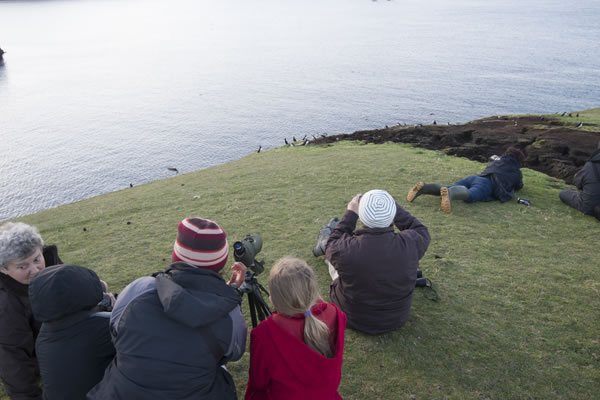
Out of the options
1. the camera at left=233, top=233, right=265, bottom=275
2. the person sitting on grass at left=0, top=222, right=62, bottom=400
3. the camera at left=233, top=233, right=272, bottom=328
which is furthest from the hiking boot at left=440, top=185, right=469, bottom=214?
the person sitting on grass at left=0, top=222, right=62, bottom=400

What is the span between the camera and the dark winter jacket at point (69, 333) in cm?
360

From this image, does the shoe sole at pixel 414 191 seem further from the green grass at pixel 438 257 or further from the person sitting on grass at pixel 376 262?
the person sitting on grass at pixel 376 262

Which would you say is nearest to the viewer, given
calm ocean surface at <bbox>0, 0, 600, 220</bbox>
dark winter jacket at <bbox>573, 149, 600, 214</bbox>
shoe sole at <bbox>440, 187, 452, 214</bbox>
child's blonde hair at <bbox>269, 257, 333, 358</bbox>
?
child's blonde hair at <bbox>269, 257, 333, 358</bbox>

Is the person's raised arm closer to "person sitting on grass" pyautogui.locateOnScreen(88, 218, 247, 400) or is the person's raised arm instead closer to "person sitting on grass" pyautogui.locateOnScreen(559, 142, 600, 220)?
"person sitting on grass" pyautogui.locateOnScreen(88, 218, 247, 400)

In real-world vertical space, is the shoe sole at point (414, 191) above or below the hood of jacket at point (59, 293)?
below

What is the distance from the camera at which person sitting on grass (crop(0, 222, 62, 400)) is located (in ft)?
14.2

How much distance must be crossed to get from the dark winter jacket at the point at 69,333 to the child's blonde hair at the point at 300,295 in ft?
6.14

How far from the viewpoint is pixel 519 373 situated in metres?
5.20

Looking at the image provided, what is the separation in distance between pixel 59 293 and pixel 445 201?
918 centimetres

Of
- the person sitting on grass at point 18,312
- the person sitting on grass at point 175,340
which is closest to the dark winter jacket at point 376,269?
the person sitting on grass at point 175,340

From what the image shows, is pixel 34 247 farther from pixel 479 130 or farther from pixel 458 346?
pixel 479 130

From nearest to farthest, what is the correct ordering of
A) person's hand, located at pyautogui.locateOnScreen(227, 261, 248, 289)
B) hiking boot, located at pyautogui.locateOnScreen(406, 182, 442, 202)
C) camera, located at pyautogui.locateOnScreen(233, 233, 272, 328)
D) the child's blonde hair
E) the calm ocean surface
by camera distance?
the child's blonde hair → person's hand, located at pyautogui.locateOnScreen(227, 261, 248, 289) → camera, located at pyautogui.locateOnScreen(233, 233, 272, 328) → hiking boot, located at pyautogui.locateOnScreen(406, 182, 442, 202) → the calm ocean surface

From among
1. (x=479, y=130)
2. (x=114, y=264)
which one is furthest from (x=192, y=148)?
(x=114, y=264)

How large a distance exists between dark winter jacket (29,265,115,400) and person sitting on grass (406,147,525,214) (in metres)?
8.97
